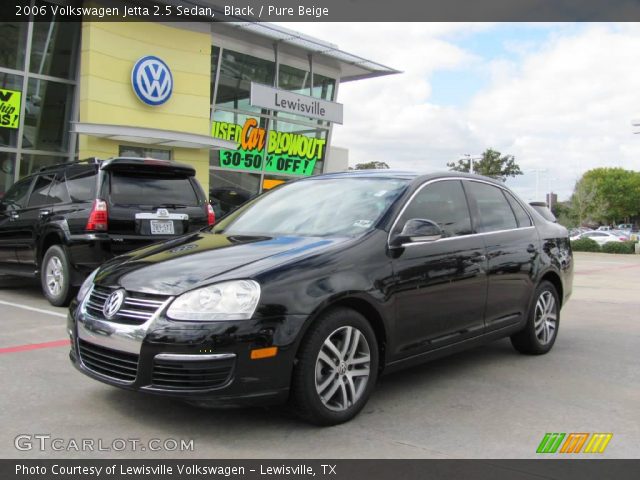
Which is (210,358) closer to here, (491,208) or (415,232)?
(415,232)

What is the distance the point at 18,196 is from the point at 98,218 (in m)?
2.41

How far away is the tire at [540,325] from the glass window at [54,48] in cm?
1484

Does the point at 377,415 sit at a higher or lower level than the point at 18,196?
lower

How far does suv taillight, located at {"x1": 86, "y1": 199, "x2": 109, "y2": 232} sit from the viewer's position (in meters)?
7.17

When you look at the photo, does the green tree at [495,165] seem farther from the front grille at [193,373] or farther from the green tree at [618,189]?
the front grille at [193,373]

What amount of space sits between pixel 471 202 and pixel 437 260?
922mm

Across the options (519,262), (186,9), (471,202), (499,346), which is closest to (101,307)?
(471,202)

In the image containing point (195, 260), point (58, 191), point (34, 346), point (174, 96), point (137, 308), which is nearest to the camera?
point (137, 308)

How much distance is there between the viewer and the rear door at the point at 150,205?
7.29 m

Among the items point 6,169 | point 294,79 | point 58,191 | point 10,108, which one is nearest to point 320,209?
point 58,191

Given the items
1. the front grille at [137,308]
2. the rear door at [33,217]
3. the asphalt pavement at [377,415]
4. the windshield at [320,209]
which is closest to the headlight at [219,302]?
the front grille at [137,308]

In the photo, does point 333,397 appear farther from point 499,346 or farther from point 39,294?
point 39,294

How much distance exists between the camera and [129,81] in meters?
17.1

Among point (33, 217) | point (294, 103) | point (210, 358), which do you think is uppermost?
point (294, 103)
